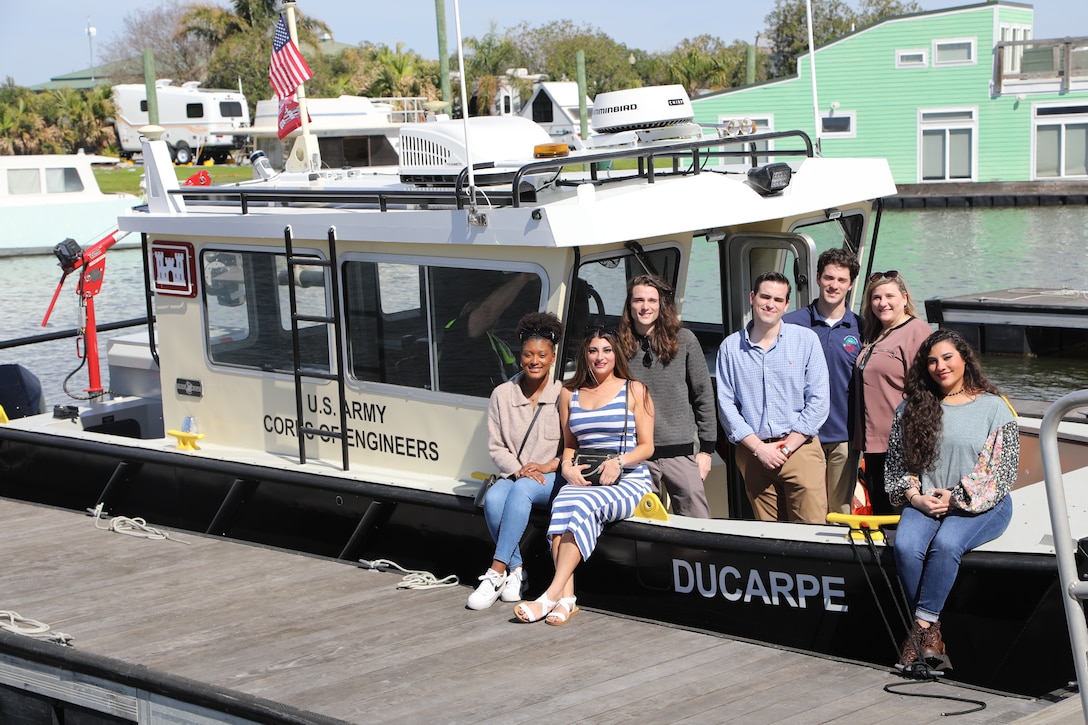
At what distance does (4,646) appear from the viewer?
5.50 m

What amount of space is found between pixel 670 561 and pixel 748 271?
66.7 inches

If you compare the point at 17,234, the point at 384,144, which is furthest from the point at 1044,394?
the point at 17,234

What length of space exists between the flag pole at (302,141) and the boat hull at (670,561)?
1.98m

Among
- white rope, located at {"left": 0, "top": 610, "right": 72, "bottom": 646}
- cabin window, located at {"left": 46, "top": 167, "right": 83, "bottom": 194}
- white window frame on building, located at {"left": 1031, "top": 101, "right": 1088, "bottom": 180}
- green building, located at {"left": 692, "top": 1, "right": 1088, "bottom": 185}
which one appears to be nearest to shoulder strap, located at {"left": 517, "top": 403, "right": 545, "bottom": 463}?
white rope, located at {"left": 0, "top": 610, "right": 72, "bottom": 646}

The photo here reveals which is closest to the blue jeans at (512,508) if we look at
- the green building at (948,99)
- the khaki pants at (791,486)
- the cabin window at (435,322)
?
the cabin window at (435,322)

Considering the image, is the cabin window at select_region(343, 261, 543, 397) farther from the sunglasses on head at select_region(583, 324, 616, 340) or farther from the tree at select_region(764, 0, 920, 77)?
the tree at select_region(764, 0, 920, 77)

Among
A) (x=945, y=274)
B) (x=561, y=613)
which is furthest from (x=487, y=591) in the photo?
(x=945, y=274)

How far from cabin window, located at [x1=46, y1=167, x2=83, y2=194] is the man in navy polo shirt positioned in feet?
88.0

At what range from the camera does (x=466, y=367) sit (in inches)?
244

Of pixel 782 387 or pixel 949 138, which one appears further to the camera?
pixel 949 138

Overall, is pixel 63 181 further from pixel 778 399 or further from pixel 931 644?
pixel 931 644

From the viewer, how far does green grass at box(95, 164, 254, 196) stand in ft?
123

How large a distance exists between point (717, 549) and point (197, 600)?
2567mm

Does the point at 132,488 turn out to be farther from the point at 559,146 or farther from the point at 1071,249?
the point at 1071,249
